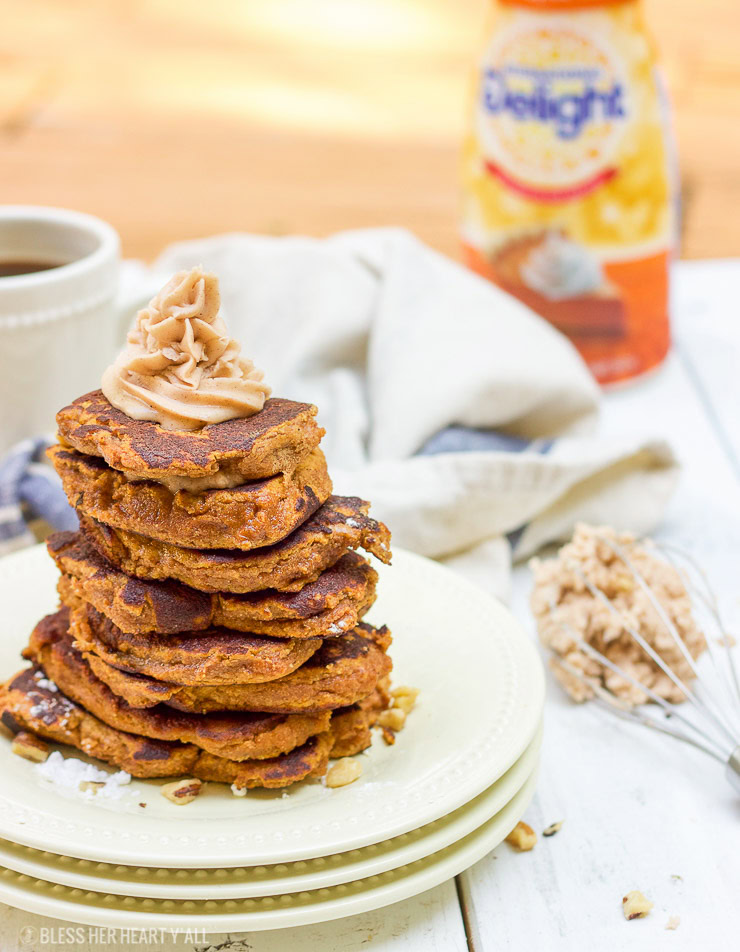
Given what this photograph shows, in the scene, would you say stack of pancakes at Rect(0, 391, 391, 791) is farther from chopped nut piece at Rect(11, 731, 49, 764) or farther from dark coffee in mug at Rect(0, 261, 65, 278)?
dark coffee in mug at Rect(0, 261, 65, 278)

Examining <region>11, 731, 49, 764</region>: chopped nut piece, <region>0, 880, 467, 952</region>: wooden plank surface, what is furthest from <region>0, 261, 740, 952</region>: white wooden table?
<region>11, 731, 49, 764</region>: chopped nut piece

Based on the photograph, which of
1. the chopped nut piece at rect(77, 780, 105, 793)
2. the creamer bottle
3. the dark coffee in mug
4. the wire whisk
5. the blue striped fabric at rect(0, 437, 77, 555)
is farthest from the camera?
the creamer bottle

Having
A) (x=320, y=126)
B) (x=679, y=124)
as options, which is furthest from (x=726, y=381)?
(x=320, y=126)

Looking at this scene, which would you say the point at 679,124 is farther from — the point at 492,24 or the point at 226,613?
the point at 226,613

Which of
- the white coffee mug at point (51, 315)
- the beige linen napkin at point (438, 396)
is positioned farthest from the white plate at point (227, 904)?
the white coffee mug at point (51, 315)

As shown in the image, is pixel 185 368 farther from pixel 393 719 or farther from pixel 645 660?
pixel 645 660

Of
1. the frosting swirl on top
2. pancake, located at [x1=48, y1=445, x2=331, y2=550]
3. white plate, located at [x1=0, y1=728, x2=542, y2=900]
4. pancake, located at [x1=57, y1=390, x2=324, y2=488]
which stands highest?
the frosting swirl on top
